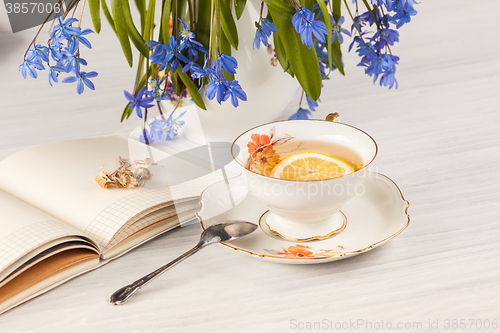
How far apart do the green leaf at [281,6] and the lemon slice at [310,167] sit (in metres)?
0.17

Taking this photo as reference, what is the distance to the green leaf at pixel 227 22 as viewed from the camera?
604 mm

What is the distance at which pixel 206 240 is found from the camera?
21.2 inches

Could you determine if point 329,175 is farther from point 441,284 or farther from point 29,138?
point 29,138

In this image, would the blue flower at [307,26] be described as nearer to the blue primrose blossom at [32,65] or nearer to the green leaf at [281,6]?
the green leaf at [281,6]

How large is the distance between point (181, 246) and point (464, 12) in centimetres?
143

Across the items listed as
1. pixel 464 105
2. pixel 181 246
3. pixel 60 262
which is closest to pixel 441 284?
pixel 181 246

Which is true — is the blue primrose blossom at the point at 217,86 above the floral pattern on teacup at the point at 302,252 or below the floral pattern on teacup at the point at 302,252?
above

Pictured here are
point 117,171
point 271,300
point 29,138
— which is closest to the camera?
point 271,300

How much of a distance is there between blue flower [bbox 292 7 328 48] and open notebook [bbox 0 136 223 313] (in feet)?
0.81

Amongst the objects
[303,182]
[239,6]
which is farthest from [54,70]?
[303,182]

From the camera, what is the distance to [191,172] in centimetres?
72

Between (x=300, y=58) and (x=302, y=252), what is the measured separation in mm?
240

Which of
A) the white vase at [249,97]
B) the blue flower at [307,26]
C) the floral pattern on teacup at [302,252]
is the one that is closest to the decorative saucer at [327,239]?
the floral pattern on teacup at [302,252]

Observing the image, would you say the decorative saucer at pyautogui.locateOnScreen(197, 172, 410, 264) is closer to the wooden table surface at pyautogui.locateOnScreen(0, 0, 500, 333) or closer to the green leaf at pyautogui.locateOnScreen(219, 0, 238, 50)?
the wooden table surface at pyautogui.locateOnScreen(0, 0, 500, 333)
